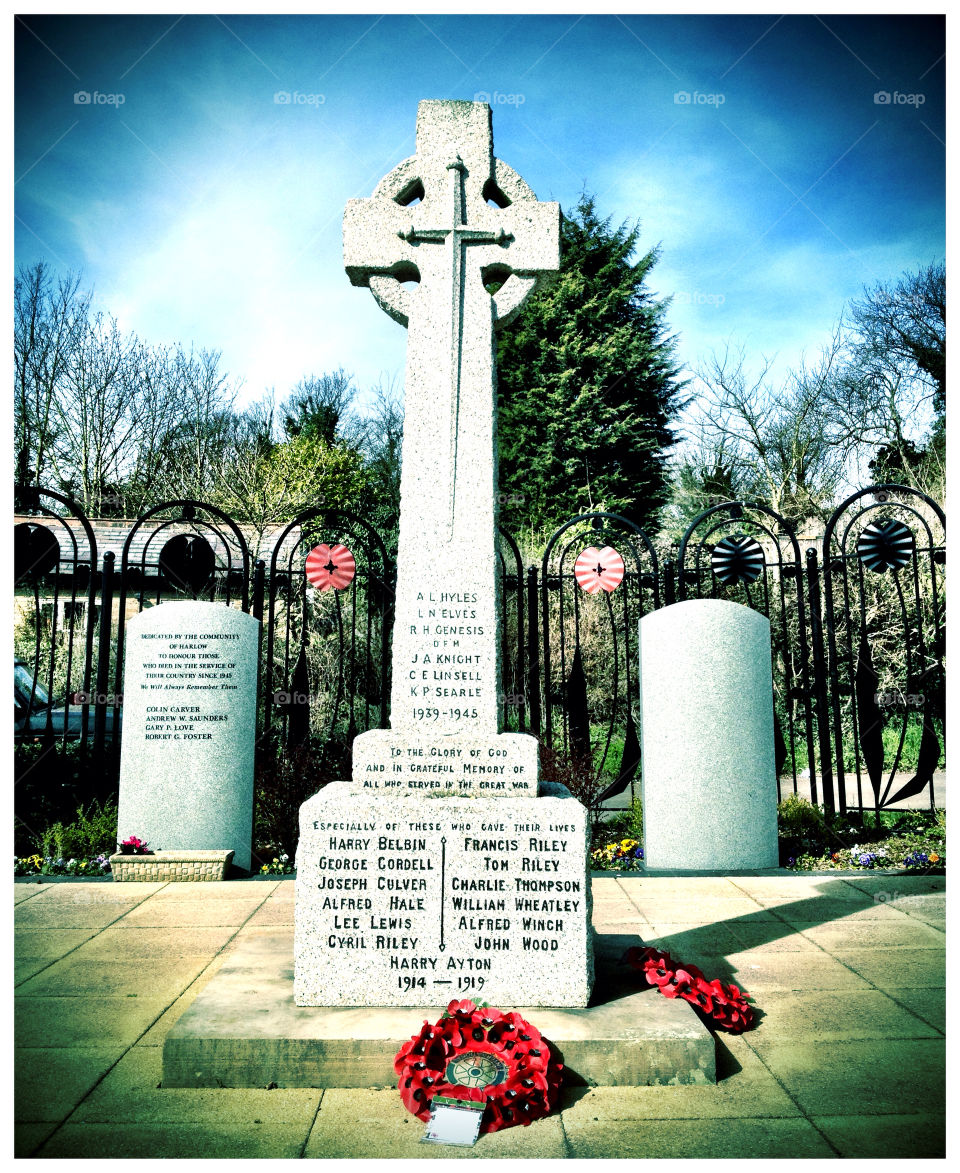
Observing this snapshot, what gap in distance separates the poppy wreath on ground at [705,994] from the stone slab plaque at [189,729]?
3835mm

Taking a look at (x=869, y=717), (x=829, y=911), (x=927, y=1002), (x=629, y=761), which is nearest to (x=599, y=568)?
(x=629, y=761)

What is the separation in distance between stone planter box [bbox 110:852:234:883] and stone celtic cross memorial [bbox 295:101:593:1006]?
2.96 m

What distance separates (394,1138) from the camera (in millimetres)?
2656

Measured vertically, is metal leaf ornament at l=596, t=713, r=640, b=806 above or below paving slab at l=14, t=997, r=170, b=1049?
above

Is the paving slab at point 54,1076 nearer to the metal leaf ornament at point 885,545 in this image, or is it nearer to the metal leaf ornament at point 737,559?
the metal leaf ornament at point 737,559

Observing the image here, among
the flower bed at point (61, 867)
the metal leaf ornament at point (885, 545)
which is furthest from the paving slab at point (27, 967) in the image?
the metal leaf ornament at point (885, 545)

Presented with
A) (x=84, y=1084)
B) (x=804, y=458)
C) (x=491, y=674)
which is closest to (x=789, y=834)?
(x=491, y=674)

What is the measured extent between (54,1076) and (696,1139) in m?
2.39

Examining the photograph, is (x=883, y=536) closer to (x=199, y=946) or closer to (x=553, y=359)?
(x=199, y=946)

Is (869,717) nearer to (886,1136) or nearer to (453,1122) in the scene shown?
(886,1136)

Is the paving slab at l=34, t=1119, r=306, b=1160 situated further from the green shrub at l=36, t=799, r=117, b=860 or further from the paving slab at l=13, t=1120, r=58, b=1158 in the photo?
the green shrub at l=36, t=799, r=117, b=860

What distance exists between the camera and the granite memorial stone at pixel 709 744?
20.8 ft

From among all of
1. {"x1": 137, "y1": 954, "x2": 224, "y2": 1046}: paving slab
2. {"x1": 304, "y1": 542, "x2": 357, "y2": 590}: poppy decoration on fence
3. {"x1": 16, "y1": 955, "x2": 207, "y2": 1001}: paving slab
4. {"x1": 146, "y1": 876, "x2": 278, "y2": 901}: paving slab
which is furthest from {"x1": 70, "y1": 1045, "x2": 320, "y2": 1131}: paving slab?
{"x1": 304, "y1": 542, "x2": 357, "y2": 590}: poppy decoration on fence

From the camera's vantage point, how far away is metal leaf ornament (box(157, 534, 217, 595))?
8.77m
